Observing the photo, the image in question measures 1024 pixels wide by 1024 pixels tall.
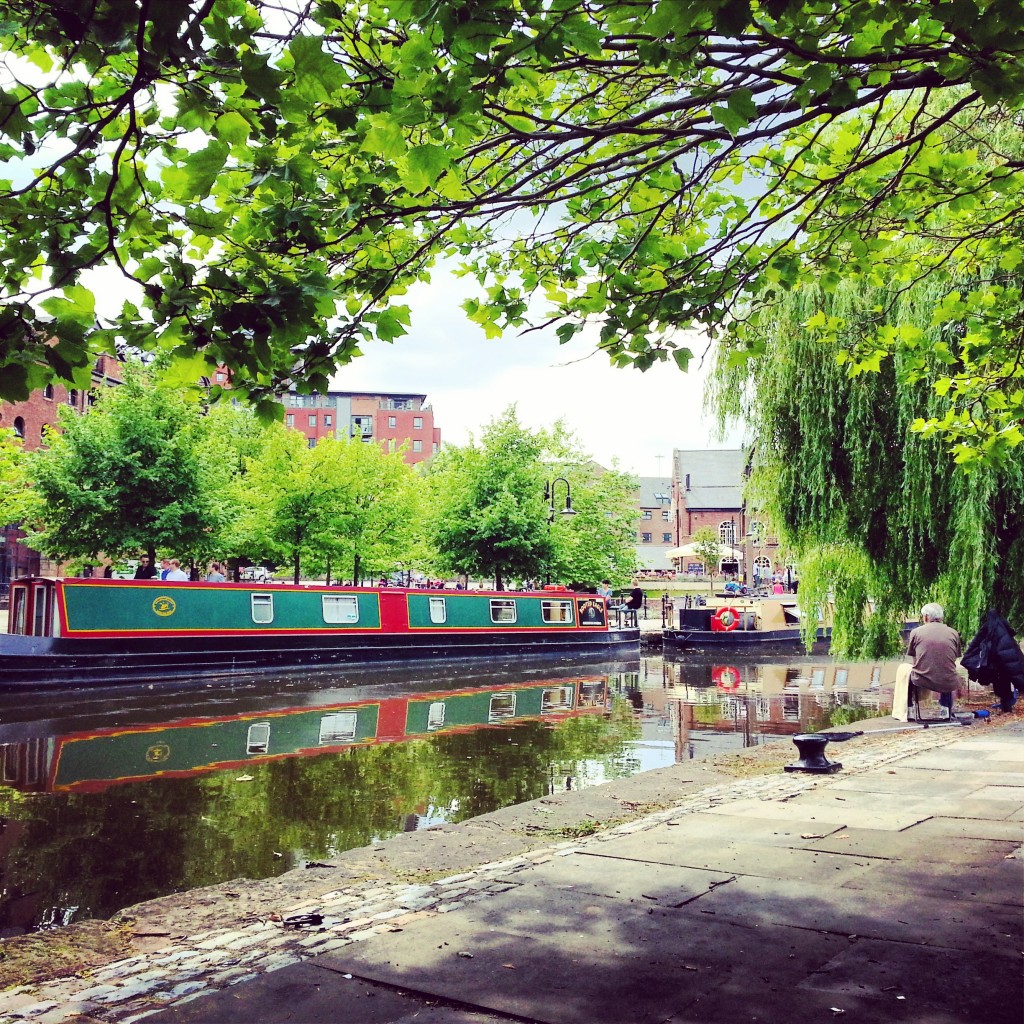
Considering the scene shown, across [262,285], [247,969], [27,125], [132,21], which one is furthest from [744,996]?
[27,125]

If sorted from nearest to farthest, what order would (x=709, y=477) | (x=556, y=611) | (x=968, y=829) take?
(x=968, y=829) < (x=556, y=611) < (x=709, y=477)

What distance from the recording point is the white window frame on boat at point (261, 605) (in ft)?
75.8

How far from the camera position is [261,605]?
23.3 m

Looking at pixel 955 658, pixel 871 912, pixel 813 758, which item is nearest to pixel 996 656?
pixel 955 658

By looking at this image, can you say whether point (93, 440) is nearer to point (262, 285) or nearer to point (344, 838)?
point (344, 838)

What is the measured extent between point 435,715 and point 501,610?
528 inches

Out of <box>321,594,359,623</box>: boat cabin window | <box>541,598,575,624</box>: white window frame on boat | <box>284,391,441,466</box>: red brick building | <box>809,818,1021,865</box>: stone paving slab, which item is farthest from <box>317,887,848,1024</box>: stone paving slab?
<box>284,391,441,466</box>: red brick building

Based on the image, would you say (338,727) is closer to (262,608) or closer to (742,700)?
(742,700)

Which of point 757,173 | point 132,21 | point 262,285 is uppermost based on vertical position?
point 757,173

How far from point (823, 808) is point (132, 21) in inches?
247

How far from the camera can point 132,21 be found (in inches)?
106

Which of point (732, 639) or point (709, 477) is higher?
point (709, 477)

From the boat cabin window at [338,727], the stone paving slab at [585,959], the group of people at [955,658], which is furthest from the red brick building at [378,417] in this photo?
the stone paving slab at [585,959]

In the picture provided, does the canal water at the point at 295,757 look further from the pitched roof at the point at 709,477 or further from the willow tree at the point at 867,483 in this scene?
the pitched roof at the point at 709,477
